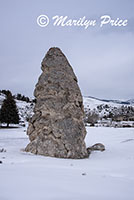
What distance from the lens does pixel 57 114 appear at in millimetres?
6922

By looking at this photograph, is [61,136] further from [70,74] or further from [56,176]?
[56,176]

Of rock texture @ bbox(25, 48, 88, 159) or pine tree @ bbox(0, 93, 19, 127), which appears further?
pine tree @ bbox(0, 93, 19, 127)

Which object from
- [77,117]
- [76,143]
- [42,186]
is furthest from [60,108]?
[42,186]

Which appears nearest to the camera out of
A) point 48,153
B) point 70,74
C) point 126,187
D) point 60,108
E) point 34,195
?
point 34,195

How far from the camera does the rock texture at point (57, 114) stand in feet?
21.3

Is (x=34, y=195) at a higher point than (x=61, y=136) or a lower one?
lower

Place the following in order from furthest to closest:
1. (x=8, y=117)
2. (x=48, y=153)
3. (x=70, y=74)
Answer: (x=8, y=117) → (x=70, y=74) → (x=48, y=153)

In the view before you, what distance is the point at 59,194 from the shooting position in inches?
98.3

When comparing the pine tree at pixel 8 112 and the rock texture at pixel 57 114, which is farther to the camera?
the pine tree at pixel 8 112

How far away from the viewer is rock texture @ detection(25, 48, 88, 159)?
649 cm

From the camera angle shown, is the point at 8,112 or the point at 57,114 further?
the point at 8,112

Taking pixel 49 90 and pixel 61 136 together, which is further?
pixel 49 90

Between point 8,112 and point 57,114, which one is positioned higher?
point 8,112

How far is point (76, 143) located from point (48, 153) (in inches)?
41.5
